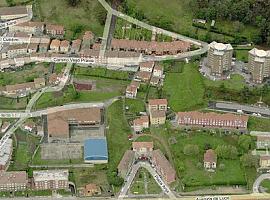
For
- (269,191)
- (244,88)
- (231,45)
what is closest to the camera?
(269,191)

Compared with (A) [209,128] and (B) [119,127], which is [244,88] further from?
(B) [119,127]

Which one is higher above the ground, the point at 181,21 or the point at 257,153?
the point at 181,21

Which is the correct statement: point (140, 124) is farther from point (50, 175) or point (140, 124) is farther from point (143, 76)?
point (50, 175)

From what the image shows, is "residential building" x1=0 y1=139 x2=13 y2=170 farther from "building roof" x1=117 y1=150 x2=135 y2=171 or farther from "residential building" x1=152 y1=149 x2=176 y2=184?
"residential building" x1=152 y1=149 x2=176 y2=184

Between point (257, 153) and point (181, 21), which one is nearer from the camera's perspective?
point (257, 153)

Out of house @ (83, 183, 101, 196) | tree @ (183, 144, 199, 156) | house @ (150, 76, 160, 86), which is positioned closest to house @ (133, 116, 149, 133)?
tree @ (183, 144, 199, 156)

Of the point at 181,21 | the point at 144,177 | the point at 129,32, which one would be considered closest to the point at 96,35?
the point at 129,32
